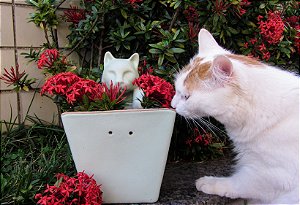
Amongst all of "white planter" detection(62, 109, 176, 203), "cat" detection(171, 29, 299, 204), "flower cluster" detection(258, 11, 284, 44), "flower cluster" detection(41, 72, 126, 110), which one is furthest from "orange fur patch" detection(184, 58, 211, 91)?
"flower cluster" detection(258, 11, 284, 44)

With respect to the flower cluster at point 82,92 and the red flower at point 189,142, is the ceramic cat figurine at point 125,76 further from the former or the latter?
the red flower at point 189,142

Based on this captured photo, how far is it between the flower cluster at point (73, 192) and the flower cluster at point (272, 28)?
137 centimetres

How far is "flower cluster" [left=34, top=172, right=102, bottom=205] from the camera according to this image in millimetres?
1188

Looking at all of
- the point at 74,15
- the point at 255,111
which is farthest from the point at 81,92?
the point at 74,15

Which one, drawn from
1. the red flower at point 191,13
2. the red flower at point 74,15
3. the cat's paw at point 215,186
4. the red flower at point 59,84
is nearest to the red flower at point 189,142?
the cat's paw at point 215,186

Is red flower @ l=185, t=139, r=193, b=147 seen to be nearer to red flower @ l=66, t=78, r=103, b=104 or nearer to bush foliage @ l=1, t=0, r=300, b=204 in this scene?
bush foliage @ l=1, t=0, r=300, b=204

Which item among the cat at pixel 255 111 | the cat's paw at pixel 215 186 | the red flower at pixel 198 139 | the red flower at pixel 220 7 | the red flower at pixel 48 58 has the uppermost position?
the red flower at pixel 220 7

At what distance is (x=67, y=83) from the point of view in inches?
52.6

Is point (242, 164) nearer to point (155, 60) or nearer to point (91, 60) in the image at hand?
point (155, 60)

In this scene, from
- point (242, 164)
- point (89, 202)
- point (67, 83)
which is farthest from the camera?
point (242, 164)

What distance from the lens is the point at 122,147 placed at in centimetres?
131

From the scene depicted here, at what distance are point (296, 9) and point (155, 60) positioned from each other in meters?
1.14

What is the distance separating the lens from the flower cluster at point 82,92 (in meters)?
1.29

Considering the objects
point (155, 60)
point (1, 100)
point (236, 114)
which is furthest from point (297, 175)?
point (1, 100)
